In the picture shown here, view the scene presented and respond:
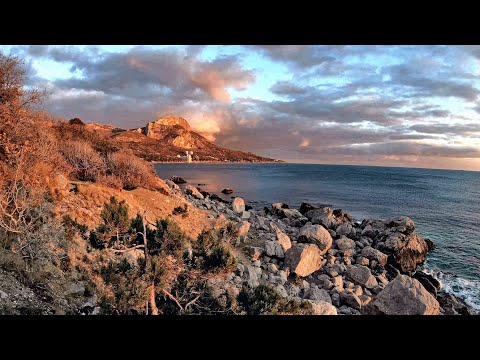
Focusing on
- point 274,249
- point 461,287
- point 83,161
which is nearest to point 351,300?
point 274,249

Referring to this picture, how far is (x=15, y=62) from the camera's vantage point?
844 centimetres

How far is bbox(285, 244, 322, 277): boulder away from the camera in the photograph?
9266 millimetres

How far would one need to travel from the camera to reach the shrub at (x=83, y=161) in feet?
34.7

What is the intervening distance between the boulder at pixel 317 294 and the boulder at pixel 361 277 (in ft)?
6.38

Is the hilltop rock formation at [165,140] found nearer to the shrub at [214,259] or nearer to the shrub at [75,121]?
the shrub at [75,121]

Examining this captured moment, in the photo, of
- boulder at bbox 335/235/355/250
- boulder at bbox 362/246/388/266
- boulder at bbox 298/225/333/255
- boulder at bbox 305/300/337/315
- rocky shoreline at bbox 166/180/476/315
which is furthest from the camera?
boulder at bbox 335/235/355/250

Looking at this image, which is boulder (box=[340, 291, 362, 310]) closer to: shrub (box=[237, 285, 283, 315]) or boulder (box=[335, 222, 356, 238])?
shrub (box=[237, 285, 283, 315])

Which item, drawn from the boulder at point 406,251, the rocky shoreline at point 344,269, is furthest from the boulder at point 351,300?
the boulder at point 406,251

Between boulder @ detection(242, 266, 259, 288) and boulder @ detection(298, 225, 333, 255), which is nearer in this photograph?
boulder @ detection(242, 266, 259, 288)

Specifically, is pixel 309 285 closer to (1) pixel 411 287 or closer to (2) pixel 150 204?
(1) pixel 411 287

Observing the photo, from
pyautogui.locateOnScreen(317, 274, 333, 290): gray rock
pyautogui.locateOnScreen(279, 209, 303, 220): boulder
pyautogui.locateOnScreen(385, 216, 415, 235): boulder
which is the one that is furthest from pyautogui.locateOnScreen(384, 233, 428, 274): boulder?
pyautogui.locateOnScreen(279, 209, 303, 220): boulder

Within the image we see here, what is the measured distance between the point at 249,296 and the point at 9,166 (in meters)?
7.49

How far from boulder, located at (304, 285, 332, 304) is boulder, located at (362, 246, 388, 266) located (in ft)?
15.1

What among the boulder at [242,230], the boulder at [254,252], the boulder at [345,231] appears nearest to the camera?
the boulder at [254,252]
